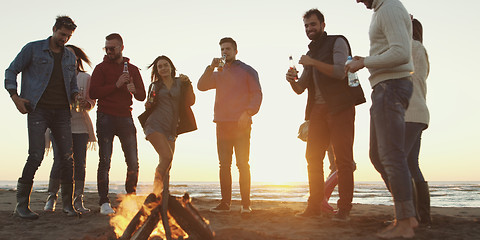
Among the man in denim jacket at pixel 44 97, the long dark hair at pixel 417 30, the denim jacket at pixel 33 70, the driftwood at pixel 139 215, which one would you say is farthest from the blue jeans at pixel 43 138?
the long dark hair at pixel 417 30

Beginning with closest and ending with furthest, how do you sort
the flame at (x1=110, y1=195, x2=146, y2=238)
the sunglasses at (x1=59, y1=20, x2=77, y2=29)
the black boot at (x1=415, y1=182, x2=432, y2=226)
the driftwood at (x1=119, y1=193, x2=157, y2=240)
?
1. the driftwood at (x1=119, y1=193, x2=157, y2=240)
2. the flame at (x1=110, y1=195, x2=146, y2=238)
3. the black boot at (x1=415, y1=182, x2=432, y2=226)
4. the sunglasses at (x1=59, y1=20, x2=77, y2=29)

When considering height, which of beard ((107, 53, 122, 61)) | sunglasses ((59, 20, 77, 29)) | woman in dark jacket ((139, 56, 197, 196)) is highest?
sunglasses ((59, 20, 77, 29))

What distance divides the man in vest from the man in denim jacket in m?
3.09

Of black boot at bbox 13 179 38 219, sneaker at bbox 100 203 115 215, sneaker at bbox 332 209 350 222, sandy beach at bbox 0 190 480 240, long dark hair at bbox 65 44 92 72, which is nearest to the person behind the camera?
sandy beach at bbox 0 190 480 240

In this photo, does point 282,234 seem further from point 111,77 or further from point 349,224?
point 111,77

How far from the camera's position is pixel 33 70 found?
16.3 feet

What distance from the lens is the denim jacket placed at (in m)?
4.84

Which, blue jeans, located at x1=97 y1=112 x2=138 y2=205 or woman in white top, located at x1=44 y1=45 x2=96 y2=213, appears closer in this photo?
blue jeans, located at x1=97 y1=112 x2=138 y2=205

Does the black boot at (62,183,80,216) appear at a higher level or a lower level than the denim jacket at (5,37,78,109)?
lower

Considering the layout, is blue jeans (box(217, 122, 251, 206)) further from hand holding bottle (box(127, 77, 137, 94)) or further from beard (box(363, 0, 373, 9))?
beard (box(363, 0, 373, 9))

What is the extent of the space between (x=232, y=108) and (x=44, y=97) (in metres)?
2.55

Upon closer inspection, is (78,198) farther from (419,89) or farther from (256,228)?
(419,89)

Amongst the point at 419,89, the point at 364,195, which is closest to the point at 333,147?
the point at 419,89

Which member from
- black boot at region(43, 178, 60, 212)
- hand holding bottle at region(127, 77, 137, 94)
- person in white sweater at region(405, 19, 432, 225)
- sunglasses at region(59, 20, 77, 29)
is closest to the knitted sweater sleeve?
person in white sweater at region(405, 19, 432, 225)
